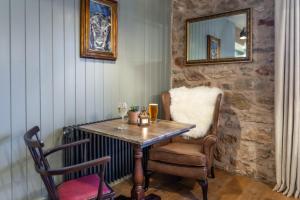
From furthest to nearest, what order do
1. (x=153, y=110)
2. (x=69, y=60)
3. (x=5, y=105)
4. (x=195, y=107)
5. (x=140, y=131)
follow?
(x=195, y=107), (x=153, y=110), (x=69, y=60), (x=140, y=131), (x=5, y=105)

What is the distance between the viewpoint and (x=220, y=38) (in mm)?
3012

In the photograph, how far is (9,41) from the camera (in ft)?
5.89

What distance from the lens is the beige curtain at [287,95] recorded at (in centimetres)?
234

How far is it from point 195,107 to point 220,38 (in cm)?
98

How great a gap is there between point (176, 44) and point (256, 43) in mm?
1114

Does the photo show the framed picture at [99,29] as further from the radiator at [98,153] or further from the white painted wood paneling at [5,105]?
the radiator at [98,153]

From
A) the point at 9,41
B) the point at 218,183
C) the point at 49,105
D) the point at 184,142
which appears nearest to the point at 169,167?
the point at 184,142

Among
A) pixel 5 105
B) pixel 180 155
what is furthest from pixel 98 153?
pixel 5 105

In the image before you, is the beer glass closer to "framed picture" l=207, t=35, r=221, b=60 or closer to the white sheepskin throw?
the white sheepskin throw

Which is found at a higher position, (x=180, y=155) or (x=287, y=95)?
(x=287, y=95)

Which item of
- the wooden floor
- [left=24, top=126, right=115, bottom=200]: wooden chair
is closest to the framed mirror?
the wooden floor

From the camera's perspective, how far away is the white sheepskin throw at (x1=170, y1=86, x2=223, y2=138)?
265 cm

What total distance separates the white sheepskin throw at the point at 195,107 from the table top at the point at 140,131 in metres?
0.53

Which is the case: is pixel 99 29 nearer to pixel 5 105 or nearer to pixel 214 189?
pixel 5 105
